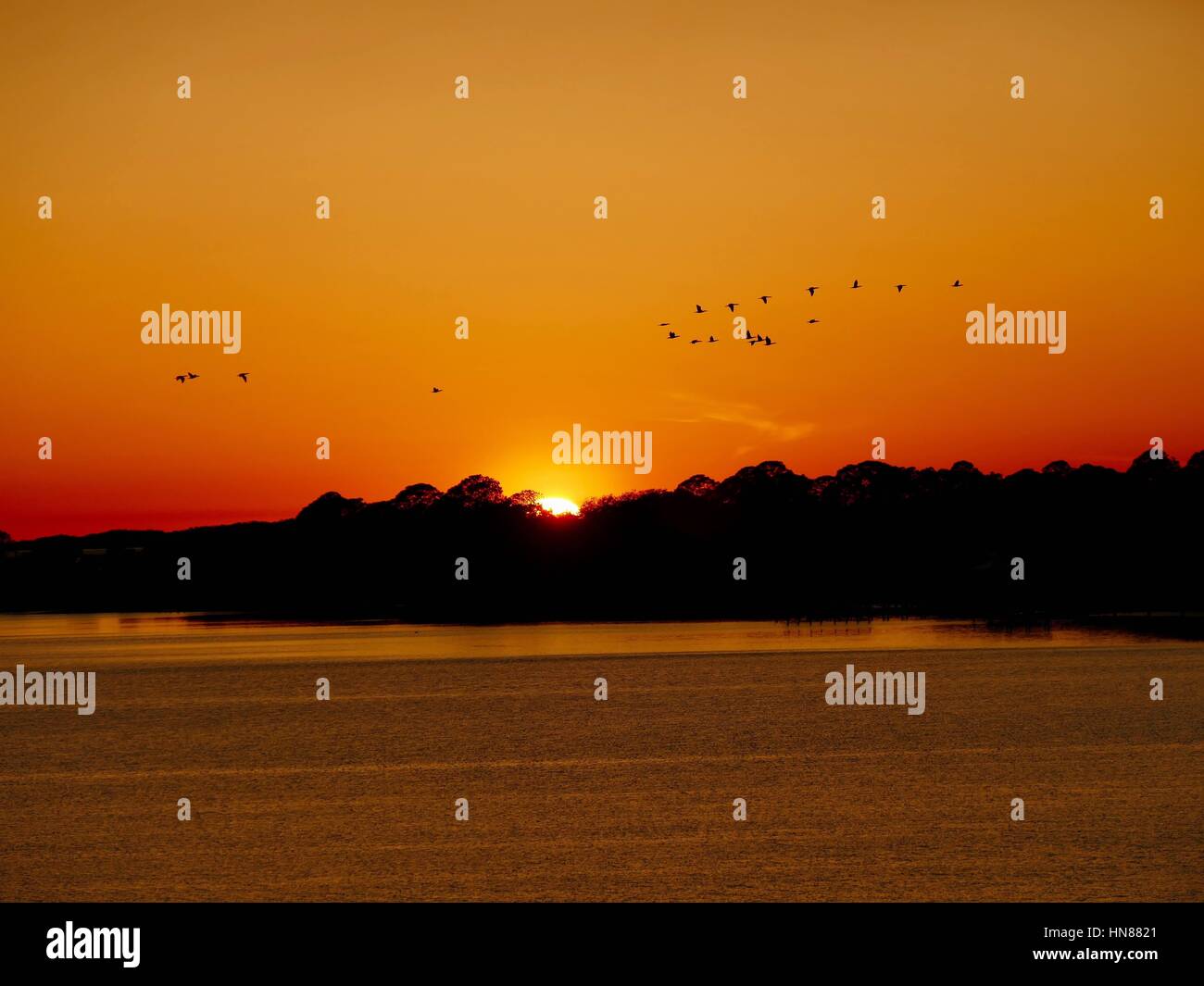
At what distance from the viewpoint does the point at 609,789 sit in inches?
1647

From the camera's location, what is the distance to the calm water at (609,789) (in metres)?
29.2

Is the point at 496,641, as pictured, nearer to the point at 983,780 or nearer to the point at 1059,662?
the point at 1059,662

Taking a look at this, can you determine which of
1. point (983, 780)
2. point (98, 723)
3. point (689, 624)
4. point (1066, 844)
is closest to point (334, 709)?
point (98, 723)

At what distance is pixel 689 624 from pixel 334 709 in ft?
398

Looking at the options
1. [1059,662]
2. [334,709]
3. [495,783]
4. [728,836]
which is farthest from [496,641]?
[728,836]

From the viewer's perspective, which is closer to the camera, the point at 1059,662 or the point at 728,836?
the point at 728,836

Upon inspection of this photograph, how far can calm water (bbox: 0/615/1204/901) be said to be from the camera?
95.8 ft
